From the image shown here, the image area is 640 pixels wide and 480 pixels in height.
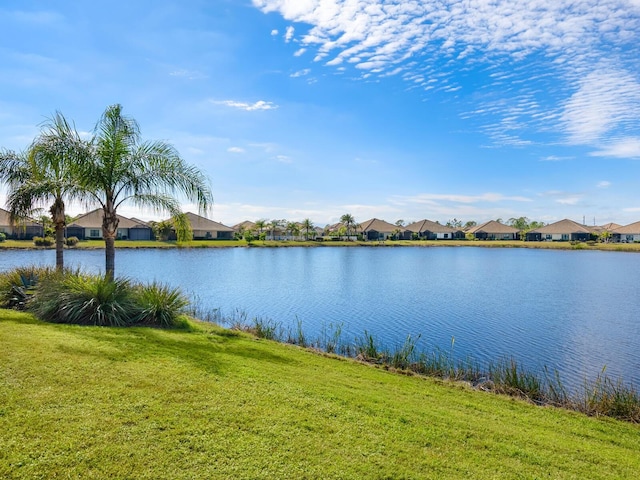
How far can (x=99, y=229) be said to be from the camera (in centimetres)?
6769

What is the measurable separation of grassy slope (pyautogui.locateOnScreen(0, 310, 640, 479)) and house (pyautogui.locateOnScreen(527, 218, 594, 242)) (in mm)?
92905

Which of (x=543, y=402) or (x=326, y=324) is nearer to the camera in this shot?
(x=543, y=402)

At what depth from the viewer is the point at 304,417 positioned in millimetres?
5223

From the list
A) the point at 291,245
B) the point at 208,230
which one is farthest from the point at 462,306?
the point at 208,230

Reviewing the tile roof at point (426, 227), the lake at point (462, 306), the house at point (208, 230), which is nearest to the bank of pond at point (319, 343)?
the lake at point (462, 306)

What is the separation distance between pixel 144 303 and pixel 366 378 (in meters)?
6.35

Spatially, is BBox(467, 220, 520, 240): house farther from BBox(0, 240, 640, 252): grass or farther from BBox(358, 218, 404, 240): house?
BBox(358, 218, 404, 240): house

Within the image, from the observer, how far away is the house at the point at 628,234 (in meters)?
85.4

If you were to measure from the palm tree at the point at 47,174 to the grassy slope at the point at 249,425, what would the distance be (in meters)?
6.10

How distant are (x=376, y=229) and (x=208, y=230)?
3650 cm

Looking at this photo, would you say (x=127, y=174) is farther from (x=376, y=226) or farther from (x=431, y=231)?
(x=431, y=231)

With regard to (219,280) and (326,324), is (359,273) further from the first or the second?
(326,324)

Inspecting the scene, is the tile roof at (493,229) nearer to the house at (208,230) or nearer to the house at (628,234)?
the house at (628,234)

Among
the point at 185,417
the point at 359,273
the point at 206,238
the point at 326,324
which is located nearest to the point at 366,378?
the point at 185,417
